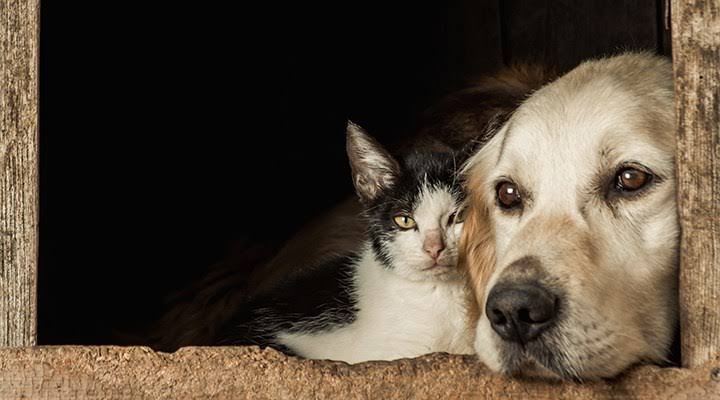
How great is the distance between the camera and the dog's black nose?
222 cm

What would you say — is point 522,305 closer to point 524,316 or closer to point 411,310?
point 524,316

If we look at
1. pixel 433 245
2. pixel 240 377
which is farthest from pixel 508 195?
pixel 240 377

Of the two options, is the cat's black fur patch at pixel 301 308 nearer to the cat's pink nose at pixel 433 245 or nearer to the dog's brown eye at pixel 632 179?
the cat's pink nose at pixel 433 245

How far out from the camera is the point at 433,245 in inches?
129

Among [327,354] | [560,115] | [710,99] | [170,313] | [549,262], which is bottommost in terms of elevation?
[170,313]

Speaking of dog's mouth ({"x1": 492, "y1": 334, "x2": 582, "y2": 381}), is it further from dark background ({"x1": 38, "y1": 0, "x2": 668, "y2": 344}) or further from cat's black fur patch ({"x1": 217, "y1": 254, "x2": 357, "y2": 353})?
dark background ({"x1": 38, "y1": 0, "x2": 668, "y2": 344})

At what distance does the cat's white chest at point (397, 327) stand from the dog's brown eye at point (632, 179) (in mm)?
760

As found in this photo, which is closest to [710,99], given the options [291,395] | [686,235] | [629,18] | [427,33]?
[686,235]

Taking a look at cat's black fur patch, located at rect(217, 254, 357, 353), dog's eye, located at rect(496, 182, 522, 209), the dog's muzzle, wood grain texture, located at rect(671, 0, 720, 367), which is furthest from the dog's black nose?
cat's black fur patch, located at rect(217, 254, 357, 353)

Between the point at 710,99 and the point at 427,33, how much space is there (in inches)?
141

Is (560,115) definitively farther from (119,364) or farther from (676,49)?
(119,364)

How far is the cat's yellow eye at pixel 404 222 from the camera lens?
11.2 ft

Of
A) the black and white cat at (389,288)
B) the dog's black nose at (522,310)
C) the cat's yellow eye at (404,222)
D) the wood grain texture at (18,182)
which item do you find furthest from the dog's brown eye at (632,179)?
the wood grain texture at (18,182)

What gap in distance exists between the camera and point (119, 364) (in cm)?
233
